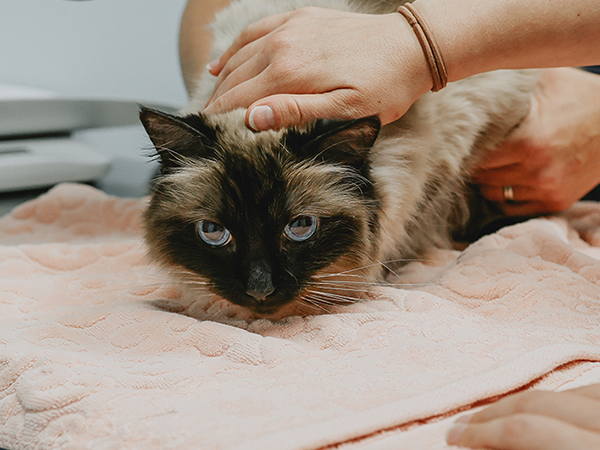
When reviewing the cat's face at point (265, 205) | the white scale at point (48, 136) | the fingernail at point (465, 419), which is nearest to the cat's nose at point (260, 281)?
the cat's face at point (265, 205)

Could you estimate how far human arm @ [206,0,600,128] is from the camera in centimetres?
97

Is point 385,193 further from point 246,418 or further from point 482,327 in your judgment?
point 246,418

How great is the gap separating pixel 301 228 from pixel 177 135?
0.33 m

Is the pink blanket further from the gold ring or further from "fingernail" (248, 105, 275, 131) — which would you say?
"fingernail" (248, 105, 275, 131)

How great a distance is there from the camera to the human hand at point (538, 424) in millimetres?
520

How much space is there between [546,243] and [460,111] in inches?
16.9

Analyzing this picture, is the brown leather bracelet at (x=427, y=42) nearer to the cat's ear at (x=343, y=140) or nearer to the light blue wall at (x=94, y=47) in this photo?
the cat's ear at (x=343, y=140)

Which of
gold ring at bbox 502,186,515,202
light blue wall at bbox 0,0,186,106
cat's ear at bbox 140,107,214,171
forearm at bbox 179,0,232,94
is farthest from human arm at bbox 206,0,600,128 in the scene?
light blue wall at bbox 0,0,186,106

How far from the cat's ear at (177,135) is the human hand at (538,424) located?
2.34 ft

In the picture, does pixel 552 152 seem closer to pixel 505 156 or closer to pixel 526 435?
pixel 505 156

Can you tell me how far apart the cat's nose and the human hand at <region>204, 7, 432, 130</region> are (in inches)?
11.5

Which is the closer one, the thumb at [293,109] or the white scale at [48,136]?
the thumb at [293,109]

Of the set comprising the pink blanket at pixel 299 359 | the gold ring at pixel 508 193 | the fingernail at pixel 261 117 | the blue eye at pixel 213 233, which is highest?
the fingernail at pixel 261 117

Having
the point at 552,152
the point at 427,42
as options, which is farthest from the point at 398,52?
the point at 552,152
